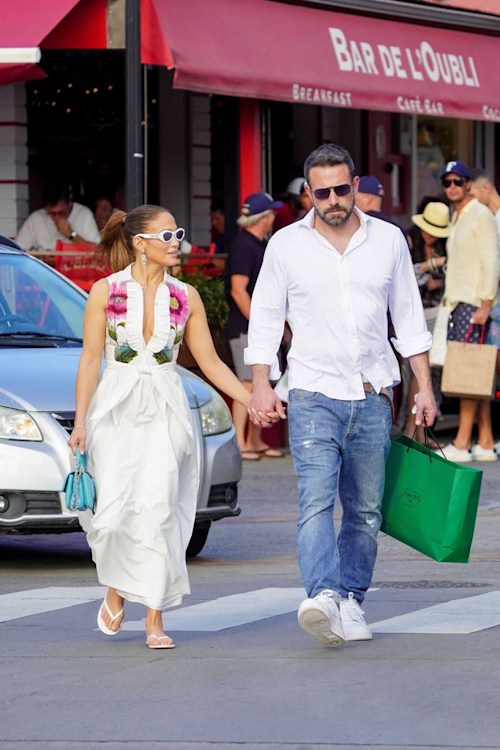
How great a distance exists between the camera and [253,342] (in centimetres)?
743

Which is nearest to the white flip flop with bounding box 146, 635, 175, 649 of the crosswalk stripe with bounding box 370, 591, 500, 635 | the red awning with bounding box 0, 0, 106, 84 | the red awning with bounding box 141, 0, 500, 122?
the crosswalk stripe with bounding box 370, 591, 500, 635

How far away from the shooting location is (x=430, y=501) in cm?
748

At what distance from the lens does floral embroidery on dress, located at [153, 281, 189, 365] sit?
25.0ft

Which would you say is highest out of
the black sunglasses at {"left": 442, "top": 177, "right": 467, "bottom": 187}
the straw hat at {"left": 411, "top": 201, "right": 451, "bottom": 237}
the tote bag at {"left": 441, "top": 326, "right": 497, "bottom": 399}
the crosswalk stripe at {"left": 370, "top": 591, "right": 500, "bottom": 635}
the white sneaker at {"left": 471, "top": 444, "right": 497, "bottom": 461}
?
the black sunglasses at {"left": 442, "top": 177, "right": 467, "bottom": 187}

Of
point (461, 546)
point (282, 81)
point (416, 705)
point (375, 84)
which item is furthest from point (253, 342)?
point (375, 84)

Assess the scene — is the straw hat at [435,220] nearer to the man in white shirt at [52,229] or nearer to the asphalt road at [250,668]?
the man in white shirt at [52,229]

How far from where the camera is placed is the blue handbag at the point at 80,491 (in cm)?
740

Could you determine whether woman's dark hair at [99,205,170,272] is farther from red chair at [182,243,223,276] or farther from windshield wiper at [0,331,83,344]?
red chair at [182,243,223,276]

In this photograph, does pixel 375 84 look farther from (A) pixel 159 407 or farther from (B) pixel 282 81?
(A) pixel 159 407

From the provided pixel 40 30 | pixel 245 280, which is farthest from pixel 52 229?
pixel 245 280

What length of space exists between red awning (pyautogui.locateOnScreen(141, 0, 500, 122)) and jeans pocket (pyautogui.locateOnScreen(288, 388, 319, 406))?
7710 mm

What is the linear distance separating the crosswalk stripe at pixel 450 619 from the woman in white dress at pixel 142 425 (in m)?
0.99

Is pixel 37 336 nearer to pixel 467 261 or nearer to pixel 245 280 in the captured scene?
pixel 245 280

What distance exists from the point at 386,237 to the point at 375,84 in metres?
10.5
